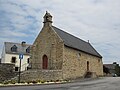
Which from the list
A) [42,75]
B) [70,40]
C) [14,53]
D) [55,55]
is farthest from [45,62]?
[14,53]

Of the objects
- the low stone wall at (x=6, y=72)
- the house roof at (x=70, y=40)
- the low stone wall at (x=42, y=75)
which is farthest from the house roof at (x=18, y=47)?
the low stone wall at (x=42, y=75)

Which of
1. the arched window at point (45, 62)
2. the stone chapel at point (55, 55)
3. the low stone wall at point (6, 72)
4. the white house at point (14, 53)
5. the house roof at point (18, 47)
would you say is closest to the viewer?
the low stone wall at point (6, 72)

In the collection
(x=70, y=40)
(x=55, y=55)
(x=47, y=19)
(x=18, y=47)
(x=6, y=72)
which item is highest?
(x=47, y=19)

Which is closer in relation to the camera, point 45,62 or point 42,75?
point 42,75

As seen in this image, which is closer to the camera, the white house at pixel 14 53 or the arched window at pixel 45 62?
the arched window at pixel 45 62

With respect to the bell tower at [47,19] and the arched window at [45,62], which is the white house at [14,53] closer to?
the arched window at [45,62]

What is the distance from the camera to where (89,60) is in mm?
40219

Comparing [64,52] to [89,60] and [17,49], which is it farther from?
[17,49]

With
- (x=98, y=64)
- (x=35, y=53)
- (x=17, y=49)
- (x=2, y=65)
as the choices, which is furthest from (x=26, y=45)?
(x=2, y=65)

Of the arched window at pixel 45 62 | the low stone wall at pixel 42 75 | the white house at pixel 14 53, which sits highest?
the white house at pixel 14 53

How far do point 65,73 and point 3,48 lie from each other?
3194cm

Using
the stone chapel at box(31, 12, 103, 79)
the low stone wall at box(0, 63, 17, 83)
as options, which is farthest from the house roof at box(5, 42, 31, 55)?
the low stone wall at box(0, 63, 17, 83)

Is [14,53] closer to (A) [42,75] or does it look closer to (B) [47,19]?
(B) [47,19]

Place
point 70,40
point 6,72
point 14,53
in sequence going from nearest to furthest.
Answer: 1. point 6,72
2. point 70,40
3. point 14,53
